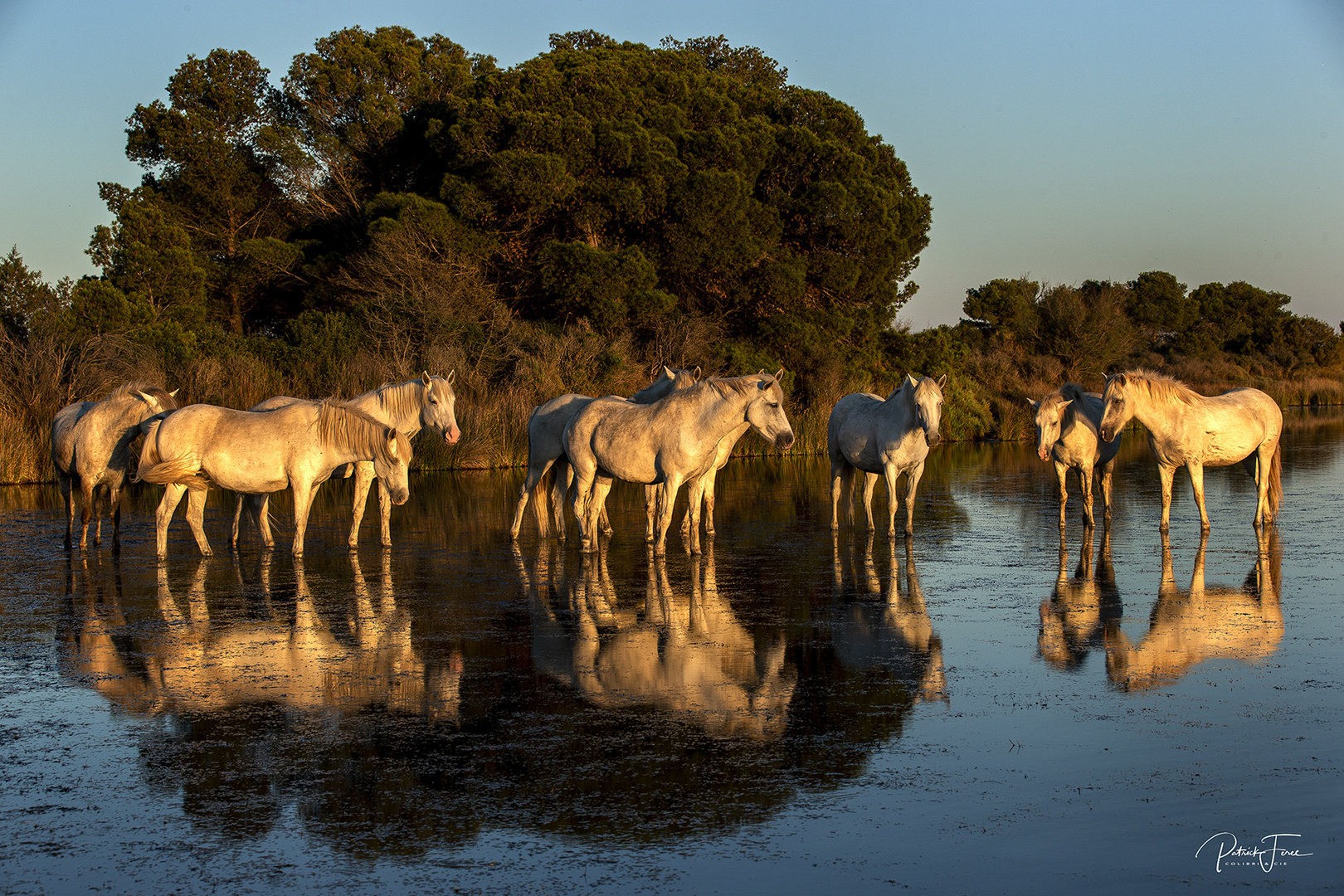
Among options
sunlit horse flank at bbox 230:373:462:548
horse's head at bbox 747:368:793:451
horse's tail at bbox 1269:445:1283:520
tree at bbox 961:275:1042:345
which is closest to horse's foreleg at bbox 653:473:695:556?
horse's head at bbox 747:368:793:451

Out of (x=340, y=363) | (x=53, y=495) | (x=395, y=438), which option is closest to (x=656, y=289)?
(x=340, y=363)

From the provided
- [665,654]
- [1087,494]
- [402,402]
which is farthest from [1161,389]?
[402,402]

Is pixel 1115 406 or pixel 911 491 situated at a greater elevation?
pixel 1115 406

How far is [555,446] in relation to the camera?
12898 millimetres

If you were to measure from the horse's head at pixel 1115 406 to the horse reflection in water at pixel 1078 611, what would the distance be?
6.07 feet

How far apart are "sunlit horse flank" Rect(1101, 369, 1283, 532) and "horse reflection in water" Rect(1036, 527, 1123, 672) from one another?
193cm

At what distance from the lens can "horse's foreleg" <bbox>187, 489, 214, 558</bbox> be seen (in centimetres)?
1186

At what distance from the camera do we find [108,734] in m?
5.47

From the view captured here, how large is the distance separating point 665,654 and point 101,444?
8.42m

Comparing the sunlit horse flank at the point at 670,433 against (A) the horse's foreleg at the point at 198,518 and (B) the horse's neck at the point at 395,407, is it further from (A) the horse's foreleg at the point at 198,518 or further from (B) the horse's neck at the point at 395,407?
(A) the horse's foreleg at the point at 198,518

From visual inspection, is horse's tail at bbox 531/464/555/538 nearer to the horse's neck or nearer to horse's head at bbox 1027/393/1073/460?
the horse's neck

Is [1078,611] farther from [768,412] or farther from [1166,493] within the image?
[1166,493]

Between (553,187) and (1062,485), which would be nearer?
(1062,485)

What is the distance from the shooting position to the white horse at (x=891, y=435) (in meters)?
12.9
